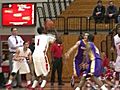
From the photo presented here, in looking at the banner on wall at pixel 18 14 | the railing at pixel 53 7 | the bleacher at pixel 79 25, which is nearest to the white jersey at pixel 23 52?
the bleacher at pixel 79 25

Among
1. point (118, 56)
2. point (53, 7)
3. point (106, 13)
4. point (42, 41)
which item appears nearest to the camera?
point (42, 41)

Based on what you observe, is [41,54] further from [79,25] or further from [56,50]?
[79,25]

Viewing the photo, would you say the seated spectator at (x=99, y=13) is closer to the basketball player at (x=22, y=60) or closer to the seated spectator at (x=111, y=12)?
the seated spectator at (x=111, y=12)

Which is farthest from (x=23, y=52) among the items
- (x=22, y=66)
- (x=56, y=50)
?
(x=56, y=50)

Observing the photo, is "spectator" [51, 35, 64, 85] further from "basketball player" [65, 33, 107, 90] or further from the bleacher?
"basketball player" [65, 33, 107, 90]

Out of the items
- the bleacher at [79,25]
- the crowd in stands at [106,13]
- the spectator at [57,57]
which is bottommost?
the spectator at [57,57]

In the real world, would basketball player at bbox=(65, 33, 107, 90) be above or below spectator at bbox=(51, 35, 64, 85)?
above

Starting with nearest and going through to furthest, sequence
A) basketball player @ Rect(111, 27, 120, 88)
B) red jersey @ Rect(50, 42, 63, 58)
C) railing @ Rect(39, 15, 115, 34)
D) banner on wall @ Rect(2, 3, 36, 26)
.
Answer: basketball player @ Rect(111, 27, 120, 88) → red jersey @ Rect(50, 42, 63, 58) → railing @ Rect(39, 15, 115, 34) → banner on wall @ Rect(2, 3, 36, 26)

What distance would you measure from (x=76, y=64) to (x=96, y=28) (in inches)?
442

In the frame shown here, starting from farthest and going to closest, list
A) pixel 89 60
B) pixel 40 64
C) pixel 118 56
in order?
pixel 118 56 < pixel 40 64 < pixel 89 60

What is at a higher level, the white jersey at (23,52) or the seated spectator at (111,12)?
the seated spectator at (111,12)

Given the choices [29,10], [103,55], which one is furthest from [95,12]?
[29,10]

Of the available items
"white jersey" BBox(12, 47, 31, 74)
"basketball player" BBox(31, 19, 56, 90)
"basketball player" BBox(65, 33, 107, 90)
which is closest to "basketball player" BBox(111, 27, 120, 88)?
"basketball player" BBox(65, 33, 107, 90)

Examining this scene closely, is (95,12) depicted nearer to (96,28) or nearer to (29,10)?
(96,28)
